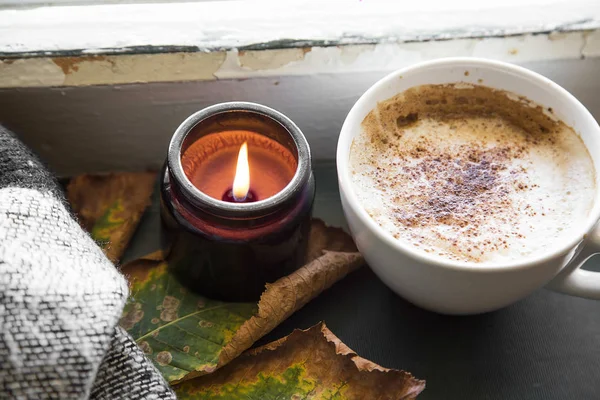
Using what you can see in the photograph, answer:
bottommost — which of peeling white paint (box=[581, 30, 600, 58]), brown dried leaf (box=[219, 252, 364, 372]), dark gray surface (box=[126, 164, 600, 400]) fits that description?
dark gray surface (box=[126, 164, 600, 400])

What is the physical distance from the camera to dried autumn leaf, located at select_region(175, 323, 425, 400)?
50cm

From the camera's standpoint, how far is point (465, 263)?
44 cm

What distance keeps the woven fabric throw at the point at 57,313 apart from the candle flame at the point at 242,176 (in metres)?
0.12

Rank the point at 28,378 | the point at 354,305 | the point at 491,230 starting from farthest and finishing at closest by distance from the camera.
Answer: the point at 354,305, the point at 491,230, the point at 28,378

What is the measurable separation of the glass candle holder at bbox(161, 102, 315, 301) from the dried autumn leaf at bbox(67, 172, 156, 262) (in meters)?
0.07

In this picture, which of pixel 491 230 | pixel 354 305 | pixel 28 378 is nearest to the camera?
pixel 28 378

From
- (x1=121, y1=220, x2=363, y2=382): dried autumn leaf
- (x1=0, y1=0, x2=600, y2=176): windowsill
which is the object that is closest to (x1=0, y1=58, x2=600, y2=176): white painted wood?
(x1=0, y1=0, x2=600, y2=176): windowsill

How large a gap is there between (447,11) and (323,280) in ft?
0.78

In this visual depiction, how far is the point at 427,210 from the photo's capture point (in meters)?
0.50

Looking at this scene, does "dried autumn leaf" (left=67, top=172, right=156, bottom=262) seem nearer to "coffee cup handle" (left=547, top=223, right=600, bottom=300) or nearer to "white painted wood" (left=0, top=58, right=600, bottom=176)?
"white painted wood" (left=0, top=58, right=600, bottom=176)

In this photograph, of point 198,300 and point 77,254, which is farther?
point 198,300

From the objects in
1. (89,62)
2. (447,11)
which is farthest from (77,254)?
(447,11)

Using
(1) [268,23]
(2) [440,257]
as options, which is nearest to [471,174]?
(2) [440,257]

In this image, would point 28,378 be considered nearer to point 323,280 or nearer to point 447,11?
point 323,280
